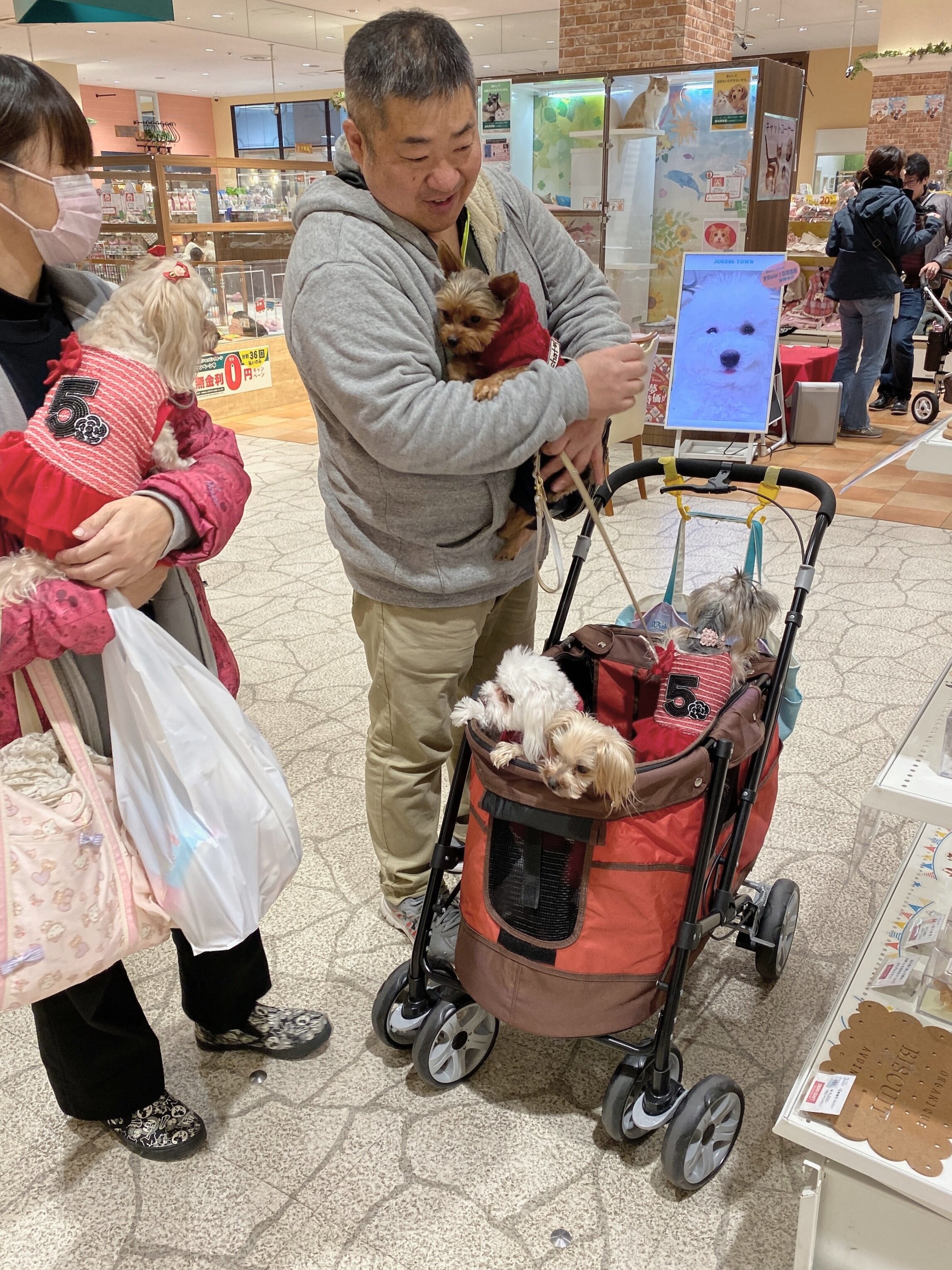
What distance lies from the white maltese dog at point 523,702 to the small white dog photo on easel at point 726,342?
4063 millimetres

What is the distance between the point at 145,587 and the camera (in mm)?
1343

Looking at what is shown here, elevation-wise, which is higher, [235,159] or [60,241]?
[235,159]

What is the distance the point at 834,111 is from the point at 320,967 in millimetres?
22094

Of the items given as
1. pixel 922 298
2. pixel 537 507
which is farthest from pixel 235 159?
pixel 537 507

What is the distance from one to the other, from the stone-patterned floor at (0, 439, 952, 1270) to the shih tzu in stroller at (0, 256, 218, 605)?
1064mm

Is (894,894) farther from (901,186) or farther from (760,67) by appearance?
(901,186)

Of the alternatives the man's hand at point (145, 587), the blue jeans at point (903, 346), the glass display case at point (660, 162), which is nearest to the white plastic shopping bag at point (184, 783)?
the man's hand at point (145, 587)

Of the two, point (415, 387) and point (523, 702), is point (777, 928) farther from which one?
point (415, 387)

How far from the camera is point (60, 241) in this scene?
1.24 metres

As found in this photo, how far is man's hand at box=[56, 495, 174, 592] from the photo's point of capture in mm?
1196

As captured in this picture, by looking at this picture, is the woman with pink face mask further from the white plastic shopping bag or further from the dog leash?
the dog leash

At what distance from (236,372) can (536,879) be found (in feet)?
21.5

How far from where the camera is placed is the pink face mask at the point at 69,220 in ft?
3.97

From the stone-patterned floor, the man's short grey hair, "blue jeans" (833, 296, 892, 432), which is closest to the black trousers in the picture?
the stone-patterned floor
